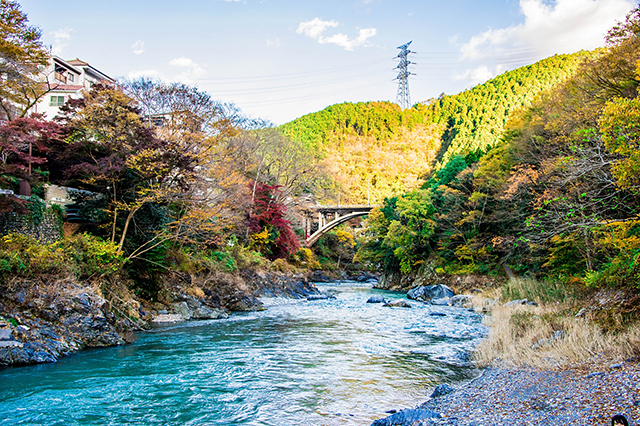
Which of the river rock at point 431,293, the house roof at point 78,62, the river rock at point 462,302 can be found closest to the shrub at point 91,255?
the river rock at point 462,302

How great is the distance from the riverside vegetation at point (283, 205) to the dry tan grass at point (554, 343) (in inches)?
1.6

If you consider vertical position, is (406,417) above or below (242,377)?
above

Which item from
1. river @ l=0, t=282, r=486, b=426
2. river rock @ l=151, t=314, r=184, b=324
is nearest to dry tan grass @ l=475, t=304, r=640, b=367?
river @ l=0, t=282, r=486, b=426

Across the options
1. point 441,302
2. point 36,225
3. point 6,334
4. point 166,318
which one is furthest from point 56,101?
point 441,302

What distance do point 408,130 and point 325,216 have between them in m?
50.5

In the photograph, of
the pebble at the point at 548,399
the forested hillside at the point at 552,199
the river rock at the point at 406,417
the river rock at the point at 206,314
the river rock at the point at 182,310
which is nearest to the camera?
the pebble at the point at 548,399

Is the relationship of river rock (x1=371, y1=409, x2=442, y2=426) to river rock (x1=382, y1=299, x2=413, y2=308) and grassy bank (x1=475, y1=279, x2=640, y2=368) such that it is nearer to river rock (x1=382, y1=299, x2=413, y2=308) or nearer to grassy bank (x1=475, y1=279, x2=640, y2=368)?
grassy bank (x1=475, y1=279, x2=640, y2=368)

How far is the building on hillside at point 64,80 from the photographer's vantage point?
27422 millimetres

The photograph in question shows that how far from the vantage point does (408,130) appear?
86625mm

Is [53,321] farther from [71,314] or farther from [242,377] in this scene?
[242,377]

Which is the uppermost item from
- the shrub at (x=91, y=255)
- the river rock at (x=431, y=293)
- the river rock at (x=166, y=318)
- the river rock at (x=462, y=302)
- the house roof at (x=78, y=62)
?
the house roof at (x=78, y=62)

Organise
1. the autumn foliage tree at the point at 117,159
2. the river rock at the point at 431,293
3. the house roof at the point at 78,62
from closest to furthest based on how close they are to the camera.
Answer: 1. the autumn foliage tree at the point at 117,159
2. the river rock at the point at 431,293
3. the house roof at the point at 78,62

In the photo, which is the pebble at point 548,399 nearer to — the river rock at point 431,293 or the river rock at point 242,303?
the river rock at point 242,303

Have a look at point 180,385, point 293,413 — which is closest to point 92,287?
point 180,385
